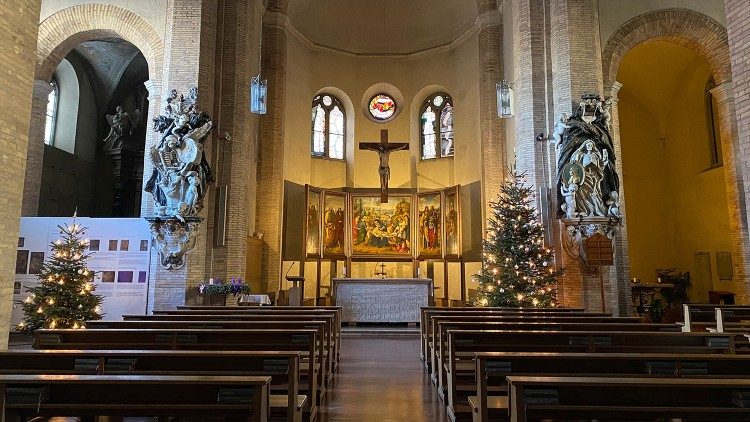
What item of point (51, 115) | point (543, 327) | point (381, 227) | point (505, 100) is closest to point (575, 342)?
point (543, 327)

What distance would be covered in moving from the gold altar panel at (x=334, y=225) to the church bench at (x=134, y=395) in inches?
691

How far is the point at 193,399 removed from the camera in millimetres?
3010

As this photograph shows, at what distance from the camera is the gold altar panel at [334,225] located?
20.9 metres

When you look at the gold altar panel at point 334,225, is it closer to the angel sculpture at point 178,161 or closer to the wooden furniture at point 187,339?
the angel sculpture at point 178,161

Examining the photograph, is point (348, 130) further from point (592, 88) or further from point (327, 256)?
point (592, 88)

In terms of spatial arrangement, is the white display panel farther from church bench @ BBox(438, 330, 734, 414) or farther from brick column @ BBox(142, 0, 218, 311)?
church bench @ BBox(438, 330, 734, 414)

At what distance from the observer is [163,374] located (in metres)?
4.00

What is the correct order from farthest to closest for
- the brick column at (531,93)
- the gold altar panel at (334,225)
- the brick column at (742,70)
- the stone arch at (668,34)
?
the gold altar panel at (334,225)
the brick column at (531,93)
the stone arch at (668,34)
the brick column at (742,70)

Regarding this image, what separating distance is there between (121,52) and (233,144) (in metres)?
8.97

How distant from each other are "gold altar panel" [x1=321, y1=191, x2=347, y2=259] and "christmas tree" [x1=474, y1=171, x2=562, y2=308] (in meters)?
8.80

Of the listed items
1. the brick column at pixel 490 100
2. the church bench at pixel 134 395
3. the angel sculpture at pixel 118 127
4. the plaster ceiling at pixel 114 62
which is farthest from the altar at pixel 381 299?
the plaster ceiling at pixel 114 62

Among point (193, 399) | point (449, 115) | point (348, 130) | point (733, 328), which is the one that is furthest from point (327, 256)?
point (193, 399)

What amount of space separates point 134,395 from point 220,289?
966 cm

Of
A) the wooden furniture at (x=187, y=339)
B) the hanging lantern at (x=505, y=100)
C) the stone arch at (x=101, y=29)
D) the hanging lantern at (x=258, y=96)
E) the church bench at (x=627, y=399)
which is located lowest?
the church bench at (x=627, y=399)
